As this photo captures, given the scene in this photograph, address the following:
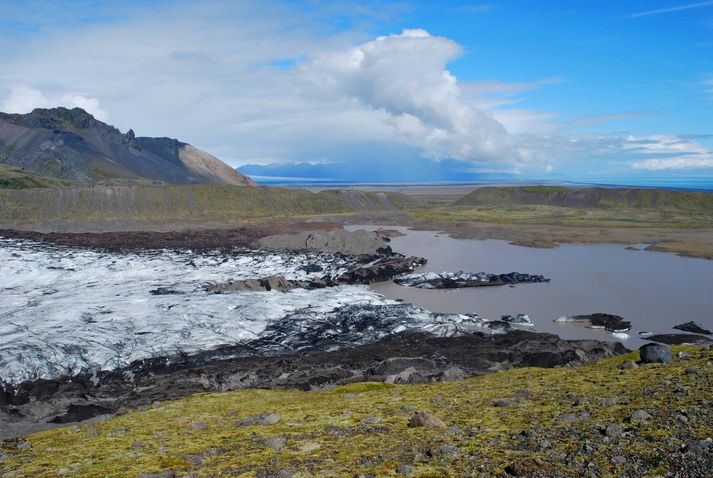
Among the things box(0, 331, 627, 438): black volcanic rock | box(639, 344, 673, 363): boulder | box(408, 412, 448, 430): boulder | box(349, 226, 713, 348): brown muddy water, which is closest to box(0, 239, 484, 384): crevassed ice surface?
box(0, 331, 627, 438): black volcanic rock

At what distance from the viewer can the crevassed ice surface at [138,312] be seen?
83.3ft

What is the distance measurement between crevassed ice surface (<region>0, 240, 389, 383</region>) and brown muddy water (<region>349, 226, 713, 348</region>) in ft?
25.8

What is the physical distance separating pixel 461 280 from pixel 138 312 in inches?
998

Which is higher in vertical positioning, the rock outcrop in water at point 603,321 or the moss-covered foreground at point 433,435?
the moss-covered foreground at point 433,435

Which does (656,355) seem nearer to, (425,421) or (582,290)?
(425,421)

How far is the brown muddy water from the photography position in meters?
34.4

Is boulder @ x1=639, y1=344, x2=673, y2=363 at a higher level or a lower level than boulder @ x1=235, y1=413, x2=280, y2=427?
higher

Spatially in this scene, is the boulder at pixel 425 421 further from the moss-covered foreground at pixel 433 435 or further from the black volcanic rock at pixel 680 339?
the black volcanic rock at pixel 680 339

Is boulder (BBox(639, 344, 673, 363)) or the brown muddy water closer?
boulder (BBox(639, 344, 673, 363))

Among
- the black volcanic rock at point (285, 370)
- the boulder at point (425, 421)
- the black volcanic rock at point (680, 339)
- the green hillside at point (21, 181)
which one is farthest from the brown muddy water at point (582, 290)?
the green hillside at point (21, 181)

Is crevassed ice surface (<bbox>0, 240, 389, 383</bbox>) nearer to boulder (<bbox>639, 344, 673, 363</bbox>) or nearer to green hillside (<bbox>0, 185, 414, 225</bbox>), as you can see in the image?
boulder (<bbox>639, 344, 673, 363</bbox>)

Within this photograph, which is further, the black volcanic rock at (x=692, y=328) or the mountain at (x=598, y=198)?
the mountain at (x=598, y=198)

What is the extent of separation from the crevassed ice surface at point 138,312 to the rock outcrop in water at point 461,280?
4.90 metres

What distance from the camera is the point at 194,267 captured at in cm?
5175
